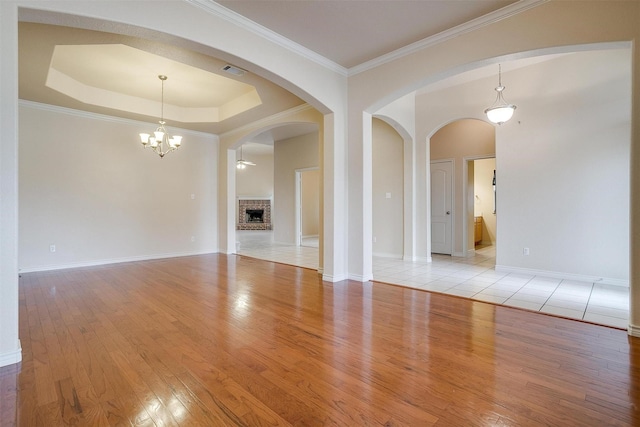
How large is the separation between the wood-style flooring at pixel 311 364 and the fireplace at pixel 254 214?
10.7 meters

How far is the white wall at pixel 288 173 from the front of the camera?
321 inches

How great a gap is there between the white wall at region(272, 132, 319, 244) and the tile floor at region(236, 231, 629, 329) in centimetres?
256

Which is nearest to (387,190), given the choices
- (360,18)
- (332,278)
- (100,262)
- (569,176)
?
(332,278)

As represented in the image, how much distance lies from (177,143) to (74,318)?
3.32 m

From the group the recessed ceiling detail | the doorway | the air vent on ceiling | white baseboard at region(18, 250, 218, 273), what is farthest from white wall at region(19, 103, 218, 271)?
the doorway

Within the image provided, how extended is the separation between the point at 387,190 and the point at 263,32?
4157mm

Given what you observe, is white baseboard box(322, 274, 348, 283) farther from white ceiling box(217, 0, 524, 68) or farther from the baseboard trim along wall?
white ceiling box(217, 0, 524, 68)

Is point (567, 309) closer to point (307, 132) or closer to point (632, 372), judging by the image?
point (632, 372)

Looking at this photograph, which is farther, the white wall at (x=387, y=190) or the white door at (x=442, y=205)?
the white door at (x=442, y=205)

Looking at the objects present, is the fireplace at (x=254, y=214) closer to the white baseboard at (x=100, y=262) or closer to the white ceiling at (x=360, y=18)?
the white baseboard at (x=100, y=262)

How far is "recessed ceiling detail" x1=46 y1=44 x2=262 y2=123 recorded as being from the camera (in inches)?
157

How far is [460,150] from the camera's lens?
6668 millimetres

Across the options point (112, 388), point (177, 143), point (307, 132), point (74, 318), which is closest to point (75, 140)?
point (177, 143)

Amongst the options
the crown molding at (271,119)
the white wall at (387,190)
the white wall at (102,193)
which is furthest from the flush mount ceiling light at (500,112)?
the white wall at (102,193)
